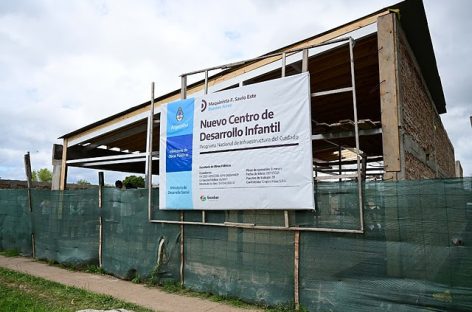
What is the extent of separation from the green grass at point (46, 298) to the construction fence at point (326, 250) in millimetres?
1267

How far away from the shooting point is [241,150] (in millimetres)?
6379

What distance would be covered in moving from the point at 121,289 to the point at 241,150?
3524 millimetres

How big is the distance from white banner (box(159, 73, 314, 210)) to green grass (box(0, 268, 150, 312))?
1992mm

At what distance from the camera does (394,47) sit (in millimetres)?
5906

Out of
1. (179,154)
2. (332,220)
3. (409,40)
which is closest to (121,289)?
(179,154)

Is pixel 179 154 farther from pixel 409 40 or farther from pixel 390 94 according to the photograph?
pixel 409 40

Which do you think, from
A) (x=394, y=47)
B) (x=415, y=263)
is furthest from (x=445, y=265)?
(x=394, y=47)

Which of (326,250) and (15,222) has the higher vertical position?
(15,222)

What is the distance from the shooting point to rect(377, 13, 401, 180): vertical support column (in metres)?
5.66

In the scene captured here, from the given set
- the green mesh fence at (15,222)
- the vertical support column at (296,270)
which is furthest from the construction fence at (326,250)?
the green mesh fence at (15,222)

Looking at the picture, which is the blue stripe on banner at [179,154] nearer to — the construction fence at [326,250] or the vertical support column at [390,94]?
the construction fence at [326,250]

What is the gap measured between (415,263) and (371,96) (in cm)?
531

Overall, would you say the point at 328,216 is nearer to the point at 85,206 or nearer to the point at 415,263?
the point at 415,263

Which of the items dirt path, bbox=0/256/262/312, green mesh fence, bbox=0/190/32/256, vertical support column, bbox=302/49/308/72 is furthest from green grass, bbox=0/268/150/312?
vertical support column, bbox=302/49/308/72
